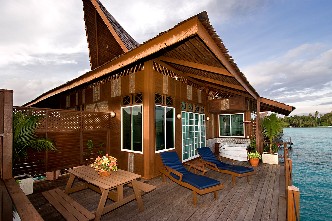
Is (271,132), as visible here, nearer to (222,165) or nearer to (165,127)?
(222,165)

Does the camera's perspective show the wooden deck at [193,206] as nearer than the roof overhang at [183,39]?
No

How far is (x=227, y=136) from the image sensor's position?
41.7 ft

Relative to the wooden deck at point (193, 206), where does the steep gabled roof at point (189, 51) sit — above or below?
above

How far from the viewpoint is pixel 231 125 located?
12570mm

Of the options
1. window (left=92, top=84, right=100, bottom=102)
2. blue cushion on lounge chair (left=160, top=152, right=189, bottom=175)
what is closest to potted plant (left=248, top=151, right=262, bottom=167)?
blue cushion on lounge chair (left=160, top=152, right=189, bottom=175)

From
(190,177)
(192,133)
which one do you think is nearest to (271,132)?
(192,133)

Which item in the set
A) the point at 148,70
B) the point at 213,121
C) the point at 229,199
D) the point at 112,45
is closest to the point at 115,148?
the point at 148,70

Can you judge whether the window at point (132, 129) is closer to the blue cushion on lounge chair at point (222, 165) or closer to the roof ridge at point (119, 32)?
the blue cushion on lounge chair at point (222, 165)

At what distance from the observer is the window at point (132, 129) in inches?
255

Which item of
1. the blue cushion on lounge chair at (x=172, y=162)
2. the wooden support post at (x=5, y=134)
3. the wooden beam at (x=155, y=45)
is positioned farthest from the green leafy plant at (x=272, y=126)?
the wooden support post at (x=5, y=134)

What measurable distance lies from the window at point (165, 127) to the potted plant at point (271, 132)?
5308 mm

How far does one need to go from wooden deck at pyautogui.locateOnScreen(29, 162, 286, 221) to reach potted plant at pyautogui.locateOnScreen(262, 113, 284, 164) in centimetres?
329

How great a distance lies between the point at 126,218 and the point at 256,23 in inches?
452

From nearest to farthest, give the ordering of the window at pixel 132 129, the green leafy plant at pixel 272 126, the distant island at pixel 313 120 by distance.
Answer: the window at pixel 132 129 → the green leafy plant at pixel 272 126 → the distant island at pixel 313 120
